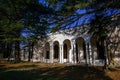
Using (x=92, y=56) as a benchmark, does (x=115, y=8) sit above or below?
above

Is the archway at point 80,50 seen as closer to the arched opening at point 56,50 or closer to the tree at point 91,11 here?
the arched opening at point 56,50

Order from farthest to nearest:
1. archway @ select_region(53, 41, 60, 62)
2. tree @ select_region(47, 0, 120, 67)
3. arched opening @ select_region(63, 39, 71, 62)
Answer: archway @ select_region(53, 41, 60, 62) → arched opening @ select_region(63, 39, 71, 62) → tree @ select_region(47, 0, 120, 67)

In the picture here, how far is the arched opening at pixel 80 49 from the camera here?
27.8 m

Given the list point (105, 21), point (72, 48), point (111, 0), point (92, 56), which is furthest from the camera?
point (72, 48)

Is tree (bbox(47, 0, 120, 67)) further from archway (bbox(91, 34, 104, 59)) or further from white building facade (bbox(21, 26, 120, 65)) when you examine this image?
archway (bbox(91, 34, 104, 59))

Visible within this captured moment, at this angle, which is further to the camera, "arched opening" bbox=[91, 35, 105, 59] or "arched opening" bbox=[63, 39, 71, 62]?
"arched opening" bbox=[63, 39, 71, 62]

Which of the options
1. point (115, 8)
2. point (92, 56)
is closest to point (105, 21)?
point (115, 8)

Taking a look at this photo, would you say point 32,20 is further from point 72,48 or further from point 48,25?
point 72,48

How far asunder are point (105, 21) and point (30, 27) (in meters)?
3.34

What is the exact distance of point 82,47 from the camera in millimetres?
28203

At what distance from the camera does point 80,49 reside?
→ 28172 mm

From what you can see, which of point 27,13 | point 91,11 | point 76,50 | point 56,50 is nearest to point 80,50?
point 76,50

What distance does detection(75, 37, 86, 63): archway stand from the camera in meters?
27.8

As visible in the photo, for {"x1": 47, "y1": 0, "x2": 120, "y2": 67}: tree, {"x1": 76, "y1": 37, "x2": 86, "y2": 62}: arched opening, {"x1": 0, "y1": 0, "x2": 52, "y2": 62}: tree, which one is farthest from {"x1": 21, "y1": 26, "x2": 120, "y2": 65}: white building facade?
{"x1": 0, "y1": 0, "x2": 52, "y2": 62}: tree
